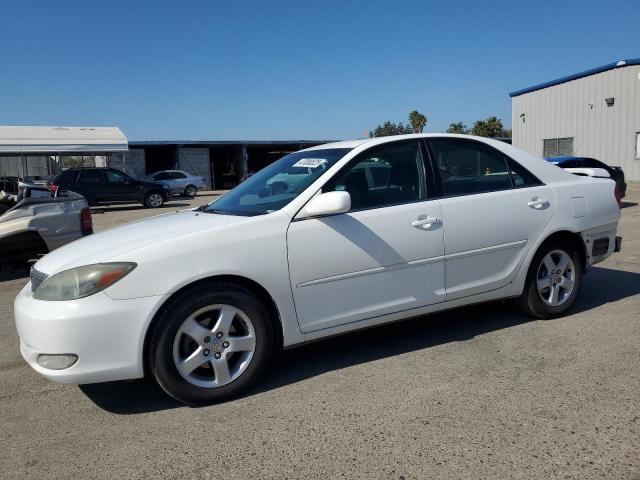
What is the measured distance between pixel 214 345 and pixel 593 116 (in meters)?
28.9

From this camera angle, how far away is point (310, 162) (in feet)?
13.4

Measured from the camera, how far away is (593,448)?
2615 millimetres

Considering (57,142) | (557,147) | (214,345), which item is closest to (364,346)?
(214,345)

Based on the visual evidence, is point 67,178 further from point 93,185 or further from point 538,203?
point 538,203

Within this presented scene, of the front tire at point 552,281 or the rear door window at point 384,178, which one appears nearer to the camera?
the rear door window at point 384,178

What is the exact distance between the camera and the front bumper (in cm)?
294

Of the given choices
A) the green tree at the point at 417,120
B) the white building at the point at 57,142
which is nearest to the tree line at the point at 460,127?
the green tree at the point at 417,120

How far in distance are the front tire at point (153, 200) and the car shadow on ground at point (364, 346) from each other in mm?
19178

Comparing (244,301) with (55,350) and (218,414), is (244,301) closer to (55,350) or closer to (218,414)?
(218,414)

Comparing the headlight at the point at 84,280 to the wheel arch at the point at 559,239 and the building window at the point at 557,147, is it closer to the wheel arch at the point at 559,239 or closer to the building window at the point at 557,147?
the wheel arch at the point at 559,239

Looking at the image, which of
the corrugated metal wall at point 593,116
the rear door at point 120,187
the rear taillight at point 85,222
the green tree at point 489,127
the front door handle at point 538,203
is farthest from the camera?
the green tree at point 489,127

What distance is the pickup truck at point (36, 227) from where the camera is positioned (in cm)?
671

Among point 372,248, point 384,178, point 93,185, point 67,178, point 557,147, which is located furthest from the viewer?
point 557,147

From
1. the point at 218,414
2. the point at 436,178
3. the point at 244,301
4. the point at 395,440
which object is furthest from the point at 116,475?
the point at 436,178
